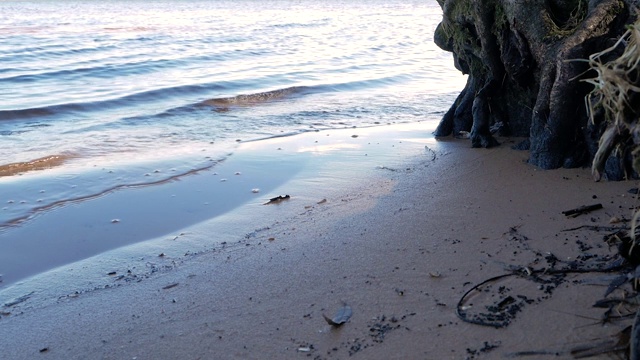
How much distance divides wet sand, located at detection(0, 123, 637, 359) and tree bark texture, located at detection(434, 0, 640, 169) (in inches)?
14.6

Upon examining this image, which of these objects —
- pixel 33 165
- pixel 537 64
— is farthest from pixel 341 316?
pixel 33 165

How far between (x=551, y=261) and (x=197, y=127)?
7556mm

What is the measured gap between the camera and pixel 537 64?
6.74m

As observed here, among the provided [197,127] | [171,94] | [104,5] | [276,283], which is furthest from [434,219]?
[104,5]

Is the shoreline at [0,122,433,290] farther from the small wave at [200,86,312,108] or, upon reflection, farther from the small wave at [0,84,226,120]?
the small wave at [0,84,226,120]

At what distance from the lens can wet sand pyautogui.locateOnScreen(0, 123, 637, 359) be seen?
3574mm

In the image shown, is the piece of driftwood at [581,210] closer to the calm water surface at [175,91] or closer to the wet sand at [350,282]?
the wet sand at [350,282]

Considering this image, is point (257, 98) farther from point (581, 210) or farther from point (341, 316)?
point (341, 316)

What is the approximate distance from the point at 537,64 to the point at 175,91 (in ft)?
28.8

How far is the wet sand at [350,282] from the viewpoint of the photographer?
141 inches

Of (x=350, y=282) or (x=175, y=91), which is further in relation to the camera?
(x=175, y=91)

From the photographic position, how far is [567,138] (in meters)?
6.14

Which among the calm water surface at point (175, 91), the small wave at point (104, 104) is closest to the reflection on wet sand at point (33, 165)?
the calm water surface at point (175, 91)

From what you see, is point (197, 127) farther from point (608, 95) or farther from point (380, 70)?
point (608, 95)
